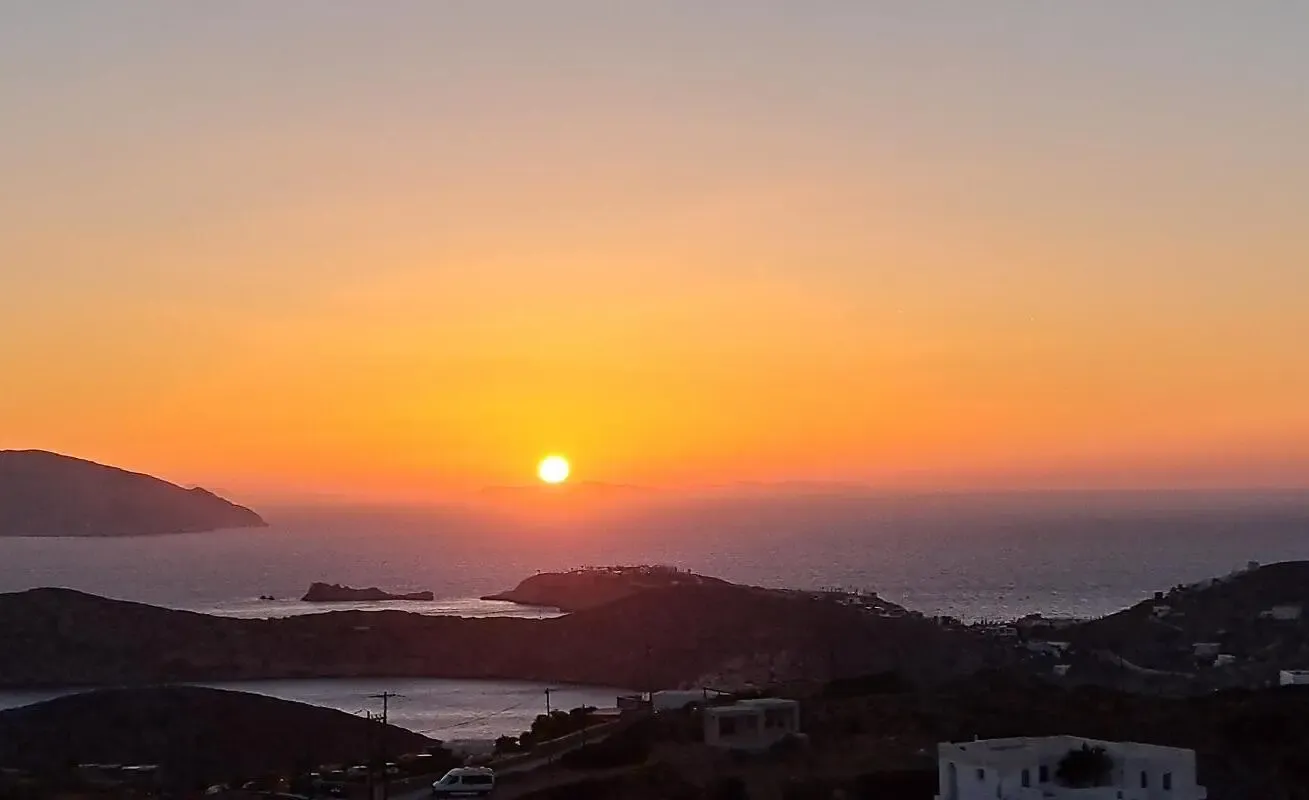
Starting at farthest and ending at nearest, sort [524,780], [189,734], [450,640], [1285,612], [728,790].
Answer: [450,640], [1285,612], [189,734], [524,780], [728,790]

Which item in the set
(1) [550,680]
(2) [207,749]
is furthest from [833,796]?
(1) [550,680]

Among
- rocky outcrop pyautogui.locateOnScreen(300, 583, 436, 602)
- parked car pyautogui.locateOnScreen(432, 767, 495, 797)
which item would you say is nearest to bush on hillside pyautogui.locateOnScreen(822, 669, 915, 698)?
parked car pyautogui.locateOnScreen(432, 767, 495, 797)

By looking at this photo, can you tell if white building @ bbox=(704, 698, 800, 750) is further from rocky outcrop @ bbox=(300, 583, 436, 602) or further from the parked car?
rocky outcrop @ bbox=(300, 583, 436, 602)

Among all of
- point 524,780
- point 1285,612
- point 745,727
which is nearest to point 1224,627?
point 1285,612

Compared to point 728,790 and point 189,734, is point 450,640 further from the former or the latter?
point 728,790

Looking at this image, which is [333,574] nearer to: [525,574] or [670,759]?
[525,574]

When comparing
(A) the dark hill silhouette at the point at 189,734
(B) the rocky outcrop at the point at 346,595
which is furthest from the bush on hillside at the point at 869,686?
(B) the rocky outcrop at the point at 346,595
